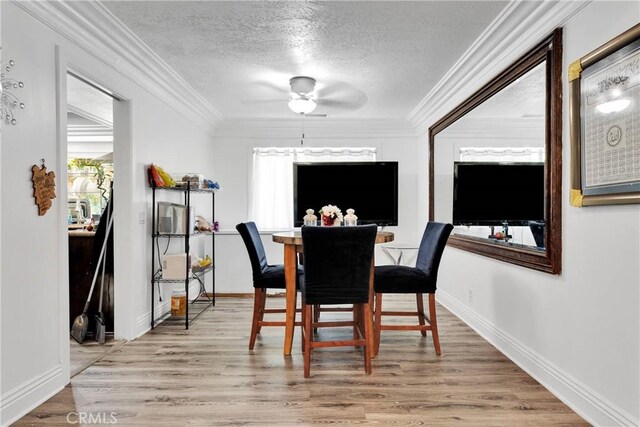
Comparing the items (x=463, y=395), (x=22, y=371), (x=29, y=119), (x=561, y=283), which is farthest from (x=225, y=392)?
(x=561, y=283)

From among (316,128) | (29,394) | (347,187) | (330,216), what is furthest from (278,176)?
(29,394)

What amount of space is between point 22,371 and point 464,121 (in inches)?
153

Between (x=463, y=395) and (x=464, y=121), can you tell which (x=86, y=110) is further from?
(x=463, y=395)

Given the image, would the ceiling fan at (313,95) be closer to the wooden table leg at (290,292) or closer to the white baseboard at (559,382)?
the wooden table leg at (290,292)

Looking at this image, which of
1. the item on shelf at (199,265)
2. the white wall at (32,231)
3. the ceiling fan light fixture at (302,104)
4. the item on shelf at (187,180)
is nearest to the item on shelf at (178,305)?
the item on shelf at (199,265)

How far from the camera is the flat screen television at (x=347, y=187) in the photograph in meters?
5.12

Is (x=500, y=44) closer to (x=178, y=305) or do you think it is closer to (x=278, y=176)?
(x=278, y=176)

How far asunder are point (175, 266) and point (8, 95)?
2006 millimetres

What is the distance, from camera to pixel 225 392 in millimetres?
2354

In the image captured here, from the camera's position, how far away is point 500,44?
285 centimetres

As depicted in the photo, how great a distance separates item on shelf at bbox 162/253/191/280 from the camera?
368 cm

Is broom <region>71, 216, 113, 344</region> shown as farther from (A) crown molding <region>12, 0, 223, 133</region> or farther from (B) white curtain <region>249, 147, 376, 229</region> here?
(B) white curtain <region>249, 147, 376, 229</region>

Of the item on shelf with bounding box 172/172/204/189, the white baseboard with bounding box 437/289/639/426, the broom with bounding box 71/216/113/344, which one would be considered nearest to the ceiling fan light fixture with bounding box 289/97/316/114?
the item on shelf with bounding box 172/172/204/189

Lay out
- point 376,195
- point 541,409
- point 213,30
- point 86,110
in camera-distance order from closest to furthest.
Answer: point 541,409
point 213,30
point 86,110
point 376,195
